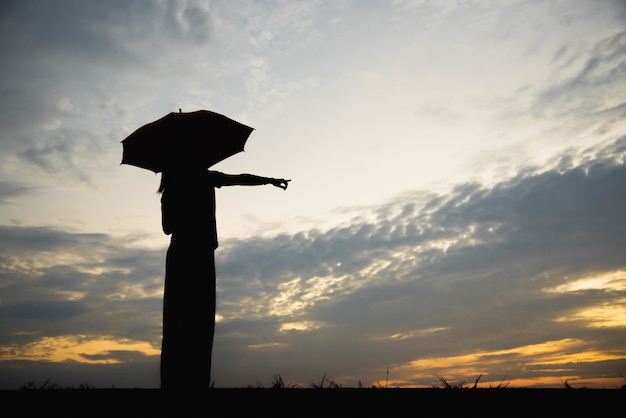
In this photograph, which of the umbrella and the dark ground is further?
the umbrella

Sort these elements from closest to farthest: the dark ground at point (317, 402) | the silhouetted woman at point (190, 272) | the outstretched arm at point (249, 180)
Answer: the dark ground at point (317, 402) → the silhouetted woman at point (190, 272) → the outstretched arm at point (249, 180)

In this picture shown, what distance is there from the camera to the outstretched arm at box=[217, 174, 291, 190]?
289 inches

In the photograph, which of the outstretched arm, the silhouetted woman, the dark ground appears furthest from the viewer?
the outstretched arm

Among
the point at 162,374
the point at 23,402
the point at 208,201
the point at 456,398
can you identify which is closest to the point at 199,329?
the point at 162,374

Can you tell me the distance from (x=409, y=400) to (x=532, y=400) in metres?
1.17

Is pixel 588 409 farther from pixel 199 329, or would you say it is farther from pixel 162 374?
pixel 162 374

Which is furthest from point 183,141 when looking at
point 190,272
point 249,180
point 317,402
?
point 317,402

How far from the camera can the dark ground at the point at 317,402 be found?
4625mm

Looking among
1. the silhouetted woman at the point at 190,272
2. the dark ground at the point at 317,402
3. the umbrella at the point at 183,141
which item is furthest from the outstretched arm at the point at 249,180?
the dark ground at the point at 317,402

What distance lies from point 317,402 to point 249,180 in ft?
10.7

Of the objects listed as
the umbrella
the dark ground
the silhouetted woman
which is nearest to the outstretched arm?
the silhouetted woman

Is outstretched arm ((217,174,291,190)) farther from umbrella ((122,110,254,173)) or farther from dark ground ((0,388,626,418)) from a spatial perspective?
dark ground ((0,388,626,418))

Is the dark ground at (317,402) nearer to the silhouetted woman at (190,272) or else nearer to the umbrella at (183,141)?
the silhouetted woman at (190,272)

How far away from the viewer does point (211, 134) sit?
7629 millimetres
